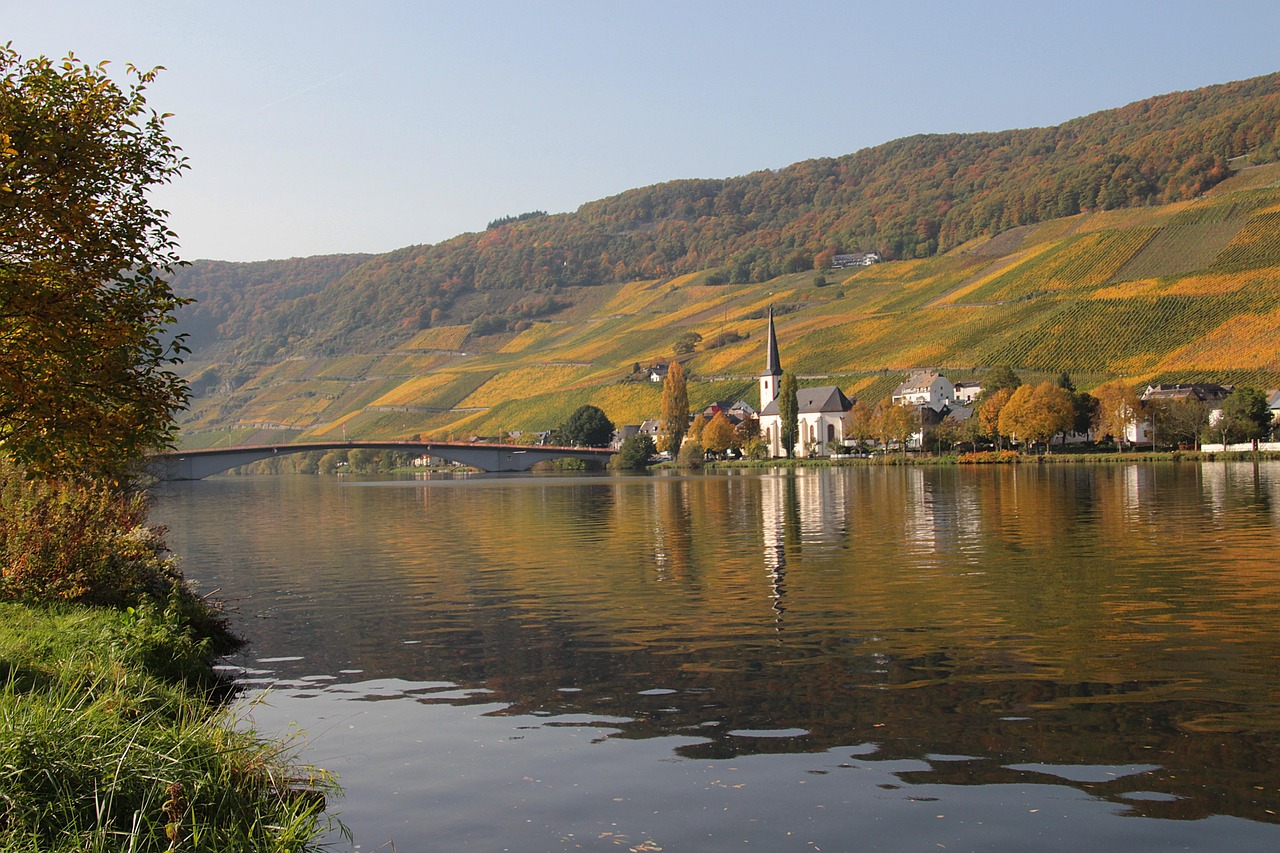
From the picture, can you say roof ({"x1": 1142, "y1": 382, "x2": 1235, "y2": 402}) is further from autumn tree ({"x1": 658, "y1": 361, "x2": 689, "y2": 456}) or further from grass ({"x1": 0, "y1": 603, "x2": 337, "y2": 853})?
grass ({"x1": 0, "y1": 603, "x2": 337, "y2": 853})

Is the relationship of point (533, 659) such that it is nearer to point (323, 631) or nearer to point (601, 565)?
point (323, 631)

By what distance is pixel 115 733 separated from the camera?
33.2 feet

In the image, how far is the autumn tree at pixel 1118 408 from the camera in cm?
11356

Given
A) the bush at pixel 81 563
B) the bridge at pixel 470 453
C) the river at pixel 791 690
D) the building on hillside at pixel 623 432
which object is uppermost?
the building on hillside at pixel 623 432

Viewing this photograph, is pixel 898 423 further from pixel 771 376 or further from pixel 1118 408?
pixel 771 376

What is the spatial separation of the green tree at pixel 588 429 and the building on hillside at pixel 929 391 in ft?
137

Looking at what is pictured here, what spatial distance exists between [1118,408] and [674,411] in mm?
63764

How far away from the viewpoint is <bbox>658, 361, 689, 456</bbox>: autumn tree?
16062cm

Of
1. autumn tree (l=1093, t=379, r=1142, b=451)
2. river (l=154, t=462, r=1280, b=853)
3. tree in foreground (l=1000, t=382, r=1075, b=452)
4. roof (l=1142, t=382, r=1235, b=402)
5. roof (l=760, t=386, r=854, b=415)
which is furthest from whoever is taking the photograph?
roof (l=760, t=386, r=854, b=415)

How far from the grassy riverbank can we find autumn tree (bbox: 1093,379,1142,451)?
354 ft

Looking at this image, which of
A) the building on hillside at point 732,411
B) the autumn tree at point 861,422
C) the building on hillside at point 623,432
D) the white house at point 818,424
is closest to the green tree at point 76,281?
the autumn tree at point 861,422

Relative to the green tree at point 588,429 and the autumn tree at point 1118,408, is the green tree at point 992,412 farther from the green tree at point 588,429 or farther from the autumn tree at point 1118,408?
the green tree at point 588,429

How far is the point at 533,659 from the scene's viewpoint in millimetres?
19500

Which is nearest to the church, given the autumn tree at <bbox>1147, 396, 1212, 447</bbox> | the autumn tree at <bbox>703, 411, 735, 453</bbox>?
the autumn tree at <bbox>703, 411, 735, 453</bbox>
